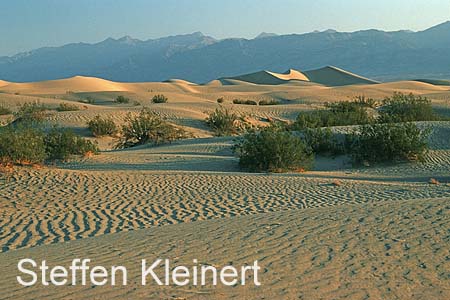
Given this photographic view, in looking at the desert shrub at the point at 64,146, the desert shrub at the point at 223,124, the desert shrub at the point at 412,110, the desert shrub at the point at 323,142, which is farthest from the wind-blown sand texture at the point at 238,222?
the desert shrub at the point at 223,124

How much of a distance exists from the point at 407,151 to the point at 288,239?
→ 12.6 m

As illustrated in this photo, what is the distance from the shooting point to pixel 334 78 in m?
92.8

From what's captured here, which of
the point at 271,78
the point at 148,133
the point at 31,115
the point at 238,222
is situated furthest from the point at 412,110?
the point at 271,78

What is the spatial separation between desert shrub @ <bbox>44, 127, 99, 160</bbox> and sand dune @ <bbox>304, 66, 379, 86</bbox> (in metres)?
72.2

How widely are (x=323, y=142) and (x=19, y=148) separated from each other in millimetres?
10498

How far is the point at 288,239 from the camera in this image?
756 centimetres

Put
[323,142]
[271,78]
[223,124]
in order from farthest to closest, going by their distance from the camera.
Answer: [271,78] → [223,124] → [323,142]

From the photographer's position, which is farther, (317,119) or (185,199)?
(317,119)

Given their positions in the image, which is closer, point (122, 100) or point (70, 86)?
point (122, 100)

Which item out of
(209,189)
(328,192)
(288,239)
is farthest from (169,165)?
(288,239)

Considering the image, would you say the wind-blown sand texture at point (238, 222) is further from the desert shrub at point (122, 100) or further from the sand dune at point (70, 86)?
the sand dune at point (70, 86)

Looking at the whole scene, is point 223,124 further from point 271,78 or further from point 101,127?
point 271,78

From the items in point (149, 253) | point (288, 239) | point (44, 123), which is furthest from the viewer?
point (44, 123)

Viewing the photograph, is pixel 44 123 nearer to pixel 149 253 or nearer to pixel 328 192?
pixel 328 192
